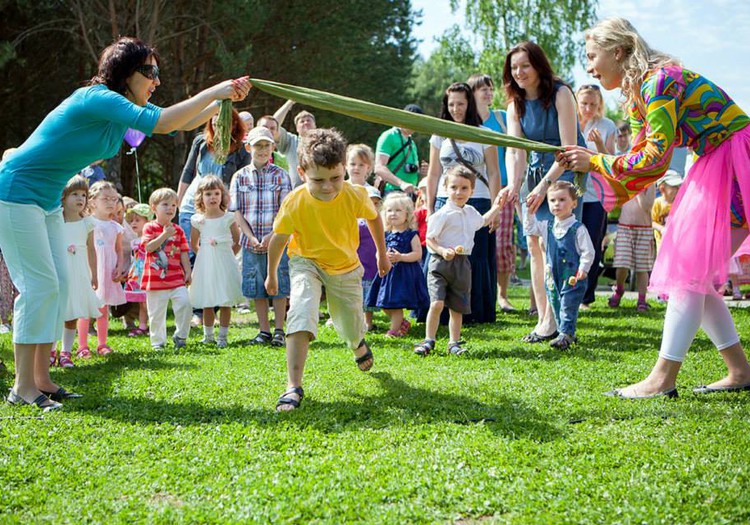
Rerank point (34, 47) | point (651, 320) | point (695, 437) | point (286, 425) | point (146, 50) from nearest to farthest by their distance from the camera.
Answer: point (695, 437), point (286, 425), point (146, 50), point (651, 320), point (34, 47)

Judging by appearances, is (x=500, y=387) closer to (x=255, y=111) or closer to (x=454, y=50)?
(x=255, y=111)

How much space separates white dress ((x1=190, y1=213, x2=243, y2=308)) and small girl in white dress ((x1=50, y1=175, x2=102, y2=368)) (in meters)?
1.00

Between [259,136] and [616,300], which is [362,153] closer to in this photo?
[259,136]

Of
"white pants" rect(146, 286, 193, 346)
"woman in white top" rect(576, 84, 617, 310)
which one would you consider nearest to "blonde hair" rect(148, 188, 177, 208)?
"white pants" rect(146, 286, 193, 346)

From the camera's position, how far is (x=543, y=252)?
704cm

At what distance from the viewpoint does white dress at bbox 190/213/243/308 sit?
7.54m

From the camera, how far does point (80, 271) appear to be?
6.89 metres

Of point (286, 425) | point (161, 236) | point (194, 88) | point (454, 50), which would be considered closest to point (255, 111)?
point (194, 88)

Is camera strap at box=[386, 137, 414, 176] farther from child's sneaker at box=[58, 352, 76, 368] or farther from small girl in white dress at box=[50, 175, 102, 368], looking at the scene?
child's sneaker at box=[58, 352, 76, 368]

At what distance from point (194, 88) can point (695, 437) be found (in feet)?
64.7

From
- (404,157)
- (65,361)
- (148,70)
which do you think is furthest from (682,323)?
(404,157)

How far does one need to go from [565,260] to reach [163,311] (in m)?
3.74

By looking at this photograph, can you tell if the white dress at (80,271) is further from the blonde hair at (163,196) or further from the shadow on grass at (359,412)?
the shadow on grass at (359,412)

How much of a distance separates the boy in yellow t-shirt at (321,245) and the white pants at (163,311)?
2365 mm
